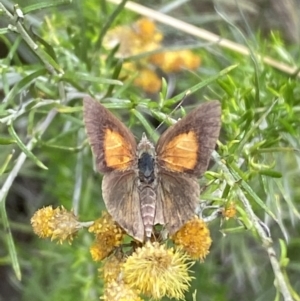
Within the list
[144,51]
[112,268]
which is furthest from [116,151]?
[144,51]

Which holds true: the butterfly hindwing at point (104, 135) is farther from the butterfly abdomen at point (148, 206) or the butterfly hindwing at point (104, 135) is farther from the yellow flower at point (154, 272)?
the yellow flower at point (154, 272)

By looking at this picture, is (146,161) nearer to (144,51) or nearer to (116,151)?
(116,151)

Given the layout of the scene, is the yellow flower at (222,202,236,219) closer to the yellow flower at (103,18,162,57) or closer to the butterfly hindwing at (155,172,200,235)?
the butterfly hindwing at (155,172,200,235)

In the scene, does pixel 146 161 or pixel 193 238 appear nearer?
pixel 193 238

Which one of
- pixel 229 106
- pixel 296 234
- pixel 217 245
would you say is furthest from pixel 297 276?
pixel 229 106

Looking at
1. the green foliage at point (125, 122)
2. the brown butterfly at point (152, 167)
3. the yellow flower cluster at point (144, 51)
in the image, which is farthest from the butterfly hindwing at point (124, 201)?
the yellow flower cluster at point (144, 51)

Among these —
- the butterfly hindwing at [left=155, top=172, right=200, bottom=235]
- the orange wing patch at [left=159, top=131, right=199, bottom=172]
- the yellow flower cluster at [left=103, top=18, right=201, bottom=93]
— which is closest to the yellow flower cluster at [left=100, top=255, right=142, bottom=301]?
the butterfly hindwing at [left=155, top=172, right=200, bottom=235]
